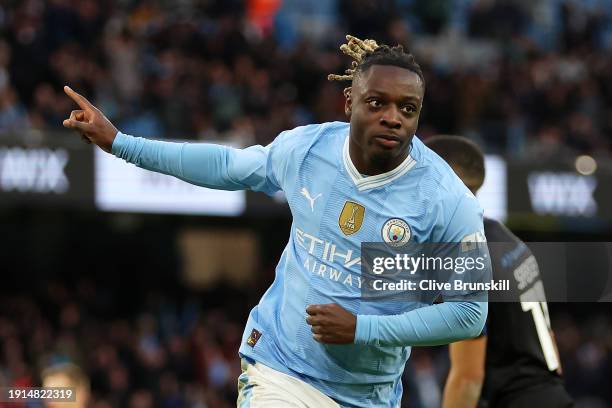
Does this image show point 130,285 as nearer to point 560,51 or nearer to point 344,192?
point 560,51

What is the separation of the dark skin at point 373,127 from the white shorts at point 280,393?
327 millimetres

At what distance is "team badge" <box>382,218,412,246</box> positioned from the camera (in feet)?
15.2

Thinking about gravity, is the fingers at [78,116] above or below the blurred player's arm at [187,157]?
above

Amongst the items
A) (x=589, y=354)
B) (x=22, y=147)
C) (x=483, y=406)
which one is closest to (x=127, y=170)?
(x=22, y=147)

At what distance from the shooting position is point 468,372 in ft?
18.7

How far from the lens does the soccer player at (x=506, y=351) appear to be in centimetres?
570

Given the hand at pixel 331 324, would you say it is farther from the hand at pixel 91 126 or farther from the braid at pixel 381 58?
the hand at pixel 91 126

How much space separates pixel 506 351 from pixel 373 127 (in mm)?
1732

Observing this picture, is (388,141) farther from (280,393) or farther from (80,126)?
(80,126)

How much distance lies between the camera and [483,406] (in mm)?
6027

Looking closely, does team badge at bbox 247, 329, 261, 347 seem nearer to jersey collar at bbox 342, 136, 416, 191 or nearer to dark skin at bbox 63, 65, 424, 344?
dark skin at bbox 63, 65, 424, 344

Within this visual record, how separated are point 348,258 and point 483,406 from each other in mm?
1677

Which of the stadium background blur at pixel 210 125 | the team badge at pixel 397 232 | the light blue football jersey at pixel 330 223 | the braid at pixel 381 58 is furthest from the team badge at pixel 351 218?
the stadium background blur at pixel 210 125

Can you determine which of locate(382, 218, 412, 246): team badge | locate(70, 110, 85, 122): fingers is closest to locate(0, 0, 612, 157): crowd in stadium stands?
locate(70, 110, 85, 122): fingers
